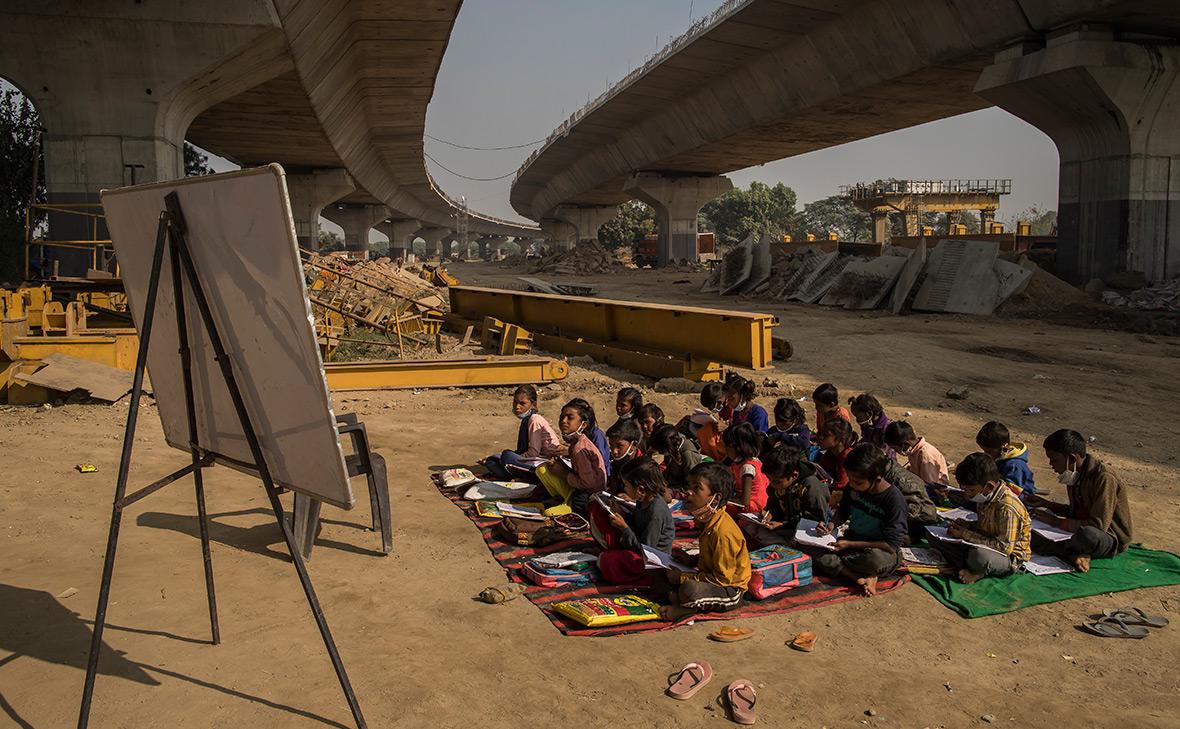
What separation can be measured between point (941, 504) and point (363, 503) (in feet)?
14.5

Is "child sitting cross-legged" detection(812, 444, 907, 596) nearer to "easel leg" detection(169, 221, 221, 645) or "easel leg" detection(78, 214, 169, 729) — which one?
"easel leg" detection(169, 221, 221, 645)

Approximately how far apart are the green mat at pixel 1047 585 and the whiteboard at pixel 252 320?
144 inches

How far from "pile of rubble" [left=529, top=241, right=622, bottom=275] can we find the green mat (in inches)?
1597

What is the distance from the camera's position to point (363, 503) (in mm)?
6734

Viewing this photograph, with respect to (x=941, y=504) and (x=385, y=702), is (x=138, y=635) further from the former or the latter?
(x=941, y=504)

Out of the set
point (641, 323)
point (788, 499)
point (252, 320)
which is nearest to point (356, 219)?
point (641, 323)

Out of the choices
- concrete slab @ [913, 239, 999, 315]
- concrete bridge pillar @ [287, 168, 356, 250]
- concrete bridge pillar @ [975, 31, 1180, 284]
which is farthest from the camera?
concrete bridge pillar @ [287, 168, 356, 250]

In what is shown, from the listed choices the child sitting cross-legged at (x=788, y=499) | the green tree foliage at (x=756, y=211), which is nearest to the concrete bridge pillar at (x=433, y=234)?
the green tree foliage at (x=756, y=211)

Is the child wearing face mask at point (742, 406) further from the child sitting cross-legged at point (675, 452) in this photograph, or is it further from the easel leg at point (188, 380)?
the easel leg at point (188, 380)

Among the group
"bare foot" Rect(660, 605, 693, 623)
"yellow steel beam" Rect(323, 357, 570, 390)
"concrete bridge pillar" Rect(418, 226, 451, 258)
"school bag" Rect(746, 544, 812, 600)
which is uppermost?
"concrete bridge pillar" Rect(418, 226, 451, 258)

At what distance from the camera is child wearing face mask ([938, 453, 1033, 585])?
206 inches

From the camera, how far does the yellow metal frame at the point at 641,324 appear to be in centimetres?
1102

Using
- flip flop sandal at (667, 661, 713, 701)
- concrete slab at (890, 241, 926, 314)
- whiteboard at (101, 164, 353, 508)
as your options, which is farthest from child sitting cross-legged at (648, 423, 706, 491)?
concrete slab at (890, 241, 926, 314)

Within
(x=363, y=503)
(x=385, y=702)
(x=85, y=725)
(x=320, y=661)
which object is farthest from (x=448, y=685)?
(x=363, y=503)
